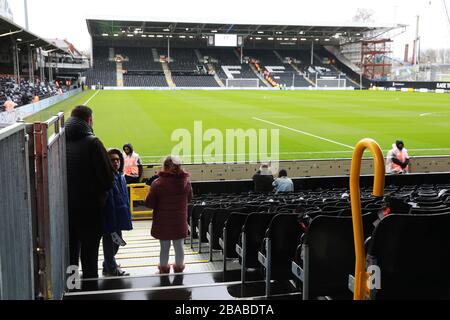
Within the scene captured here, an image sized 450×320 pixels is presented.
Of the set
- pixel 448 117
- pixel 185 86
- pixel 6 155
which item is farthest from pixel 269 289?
pixel 185 86

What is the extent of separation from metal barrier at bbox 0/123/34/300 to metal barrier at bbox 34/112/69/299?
1.27 ft

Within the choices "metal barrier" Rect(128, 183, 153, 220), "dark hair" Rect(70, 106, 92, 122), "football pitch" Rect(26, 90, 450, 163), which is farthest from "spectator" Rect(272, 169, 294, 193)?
"dark hair" Rect(70, 106, 92, 122)

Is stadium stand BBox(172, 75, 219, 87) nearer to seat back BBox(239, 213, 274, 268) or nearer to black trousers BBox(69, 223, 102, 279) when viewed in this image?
black trousers BBox(69, 223, 102, 279)

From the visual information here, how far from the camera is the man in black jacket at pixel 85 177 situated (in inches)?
176

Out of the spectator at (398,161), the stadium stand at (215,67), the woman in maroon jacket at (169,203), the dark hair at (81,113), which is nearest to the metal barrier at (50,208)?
the dark hair at (81,113)

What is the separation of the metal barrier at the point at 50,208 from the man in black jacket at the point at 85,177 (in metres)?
0.34

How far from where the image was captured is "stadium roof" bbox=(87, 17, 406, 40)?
75.9m

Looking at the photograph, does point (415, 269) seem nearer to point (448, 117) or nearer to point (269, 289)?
point (269, 289)

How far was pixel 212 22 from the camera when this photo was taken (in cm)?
7625

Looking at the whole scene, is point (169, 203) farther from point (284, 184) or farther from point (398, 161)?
point (398, 161)

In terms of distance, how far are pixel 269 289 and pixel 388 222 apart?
1737 mm

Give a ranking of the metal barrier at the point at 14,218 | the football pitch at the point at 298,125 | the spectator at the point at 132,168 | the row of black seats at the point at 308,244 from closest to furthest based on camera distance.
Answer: the metal barrier at the point at 14,218 < the row of black seats at the point at 308,244 < the spectator at the point at 132,168 < the football pitch at the point at 298,125

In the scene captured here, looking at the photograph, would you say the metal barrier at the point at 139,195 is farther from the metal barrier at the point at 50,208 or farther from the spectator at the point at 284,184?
the metal barrier at the point at 50,208

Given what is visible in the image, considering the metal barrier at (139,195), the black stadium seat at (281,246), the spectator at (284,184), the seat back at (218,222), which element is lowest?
the metal barrier at (139,195)
